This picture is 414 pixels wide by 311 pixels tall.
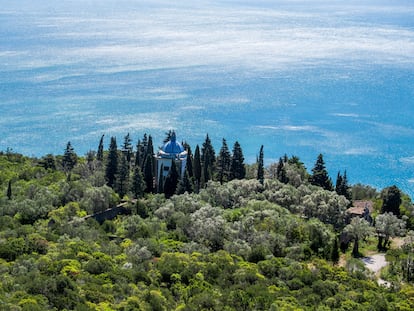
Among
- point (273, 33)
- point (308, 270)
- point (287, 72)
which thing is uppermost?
point (273, 33)

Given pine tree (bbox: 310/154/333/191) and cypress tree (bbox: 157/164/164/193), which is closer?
cypress tree (bbox: 157/164/164/193)

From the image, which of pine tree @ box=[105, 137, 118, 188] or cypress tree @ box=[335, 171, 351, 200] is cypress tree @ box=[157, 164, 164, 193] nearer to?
pine tree @ box=[105, 137, 118, 188]

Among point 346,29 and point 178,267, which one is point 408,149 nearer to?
point 178,267

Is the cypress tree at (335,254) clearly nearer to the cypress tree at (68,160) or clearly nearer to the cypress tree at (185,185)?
the cypress tree at (185,185)

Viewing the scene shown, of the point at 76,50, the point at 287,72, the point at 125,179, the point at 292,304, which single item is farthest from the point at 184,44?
the point at 292,304

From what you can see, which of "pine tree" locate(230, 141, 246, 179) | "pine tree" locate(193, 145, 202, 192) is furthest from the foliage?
"pine tree" locate(193, 145, 202, 192)

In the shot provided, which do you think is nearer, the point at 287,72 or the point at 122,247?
the point at 122,247

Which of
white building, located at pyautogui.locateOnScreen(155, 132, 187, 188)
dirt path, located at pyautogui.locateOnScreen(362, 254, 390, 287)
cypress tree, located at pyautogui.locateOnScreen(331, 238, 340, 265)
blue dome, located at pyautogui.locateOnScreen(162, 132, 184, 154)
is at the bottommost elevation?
dirt path, located at pyautogui.locateOnScreen(362, 254, 390, 287)
